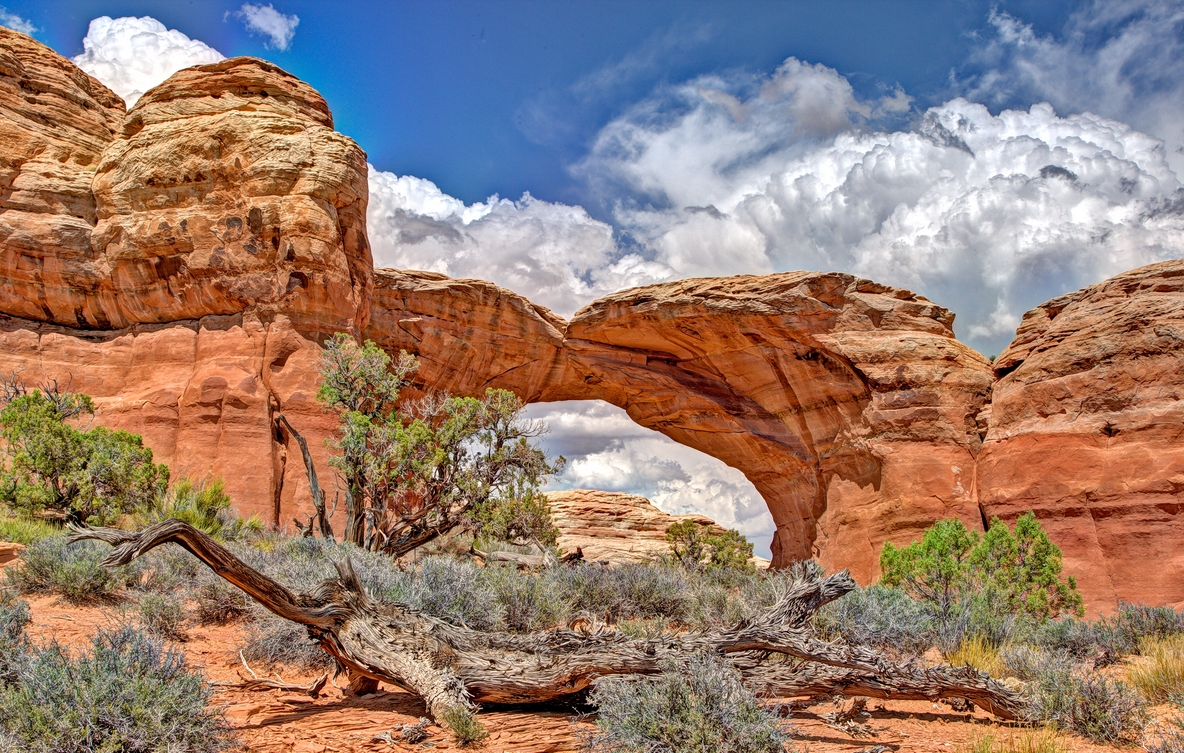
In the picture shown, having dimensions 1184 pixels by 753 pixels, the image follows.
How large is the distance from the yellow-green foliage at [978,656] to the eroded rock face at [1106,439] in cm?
901

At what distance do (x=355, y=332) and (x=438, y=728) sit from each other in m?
15.1

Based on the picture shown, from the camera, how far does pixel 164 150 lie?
57.1 ft

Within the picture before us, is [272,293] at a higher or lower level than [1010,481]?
higher

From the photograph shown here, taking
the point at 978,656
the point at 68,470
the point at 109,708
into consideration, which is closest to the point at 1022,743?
the point at 978,656

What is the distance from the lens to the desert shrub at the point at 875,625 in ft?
21.1

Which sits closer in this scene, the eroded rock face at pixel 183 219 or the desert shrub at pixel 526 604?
the desert shrub at pixel 526 604

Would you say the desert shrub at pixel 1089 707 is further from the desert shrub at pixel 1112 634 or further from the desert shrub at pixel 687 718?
the desert shrub at pixel 1112 634

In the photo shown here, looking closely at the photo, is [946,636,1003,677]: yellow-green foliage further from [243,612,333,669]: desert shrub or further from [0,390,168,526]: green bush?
[0,390,168,526]: green bush

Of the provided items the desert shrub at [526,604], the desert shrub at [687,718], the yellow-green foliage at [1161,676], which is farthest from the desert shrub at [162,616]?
the yellow-green foliage at [1161,676]

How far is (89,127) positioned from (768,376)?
20.0m

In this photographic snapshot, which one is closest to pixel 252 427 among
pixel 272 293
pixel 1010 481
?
pixel 272 293

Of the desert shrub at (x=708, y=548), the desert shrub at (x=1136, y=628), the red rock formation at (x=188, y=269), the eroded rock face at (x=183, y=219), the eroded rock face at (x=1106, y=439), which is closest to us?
the desert shrub at (x=1136, y=628)

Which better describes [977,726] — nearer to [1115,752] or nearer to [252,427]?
[1115,752]

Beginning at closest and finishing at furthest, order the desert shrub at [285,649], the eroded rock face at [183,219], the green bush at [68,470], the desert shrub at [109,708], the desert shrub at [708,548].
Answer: the desert shrub at [109,708], the desert shrub at [285,649], the green bush at [68,470], the eroded rock face at [183,219], the desert shrub at [708,548]
